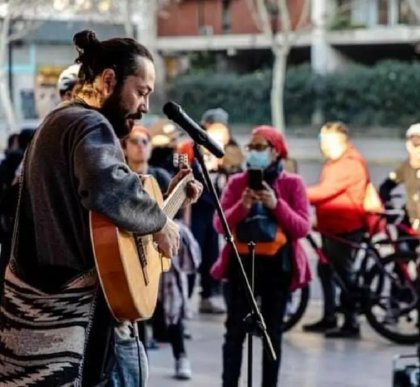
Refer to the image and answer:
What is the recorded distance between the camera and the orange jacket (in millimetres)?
8695

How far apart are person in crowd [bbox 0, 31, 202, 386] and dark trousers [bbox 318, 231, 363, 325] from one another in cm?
508

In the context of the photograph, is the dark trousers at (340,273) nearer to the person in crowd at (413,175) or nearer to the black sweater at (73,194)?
the person in crowd at (413,175)

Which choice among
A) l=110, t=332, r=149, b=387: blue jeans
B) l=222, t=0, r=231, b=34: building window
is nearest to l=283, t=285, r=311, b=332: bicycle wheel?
l=110, t=332, r=149, b=387: blue jeans

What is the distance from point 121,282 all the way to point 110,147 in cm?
41

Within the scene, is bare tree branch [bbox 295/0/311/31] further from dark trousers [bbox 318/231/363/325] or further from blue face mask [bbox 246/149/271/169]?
blue face mask [bbox 246/149/271/169]

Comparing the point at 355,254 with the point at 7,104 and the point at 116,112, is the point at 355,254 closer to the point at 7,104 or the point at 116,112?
the point at 116,112

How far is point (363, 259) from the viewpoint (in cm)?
867

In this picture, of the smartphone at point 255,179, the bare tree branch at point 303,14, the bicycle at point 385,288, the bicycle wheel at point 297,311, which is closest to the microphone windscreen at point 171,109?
the smartphone at point 255,179

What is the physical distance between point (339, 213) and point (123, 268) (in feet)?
17.6

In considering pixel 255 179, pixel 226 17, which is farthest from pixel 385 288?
pixel 226 17

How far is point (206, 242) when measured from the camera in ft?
32.0

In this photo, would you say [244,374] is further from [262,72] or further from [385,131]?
[262,72]

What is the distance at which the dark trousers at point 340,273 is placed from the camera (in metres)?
8.77

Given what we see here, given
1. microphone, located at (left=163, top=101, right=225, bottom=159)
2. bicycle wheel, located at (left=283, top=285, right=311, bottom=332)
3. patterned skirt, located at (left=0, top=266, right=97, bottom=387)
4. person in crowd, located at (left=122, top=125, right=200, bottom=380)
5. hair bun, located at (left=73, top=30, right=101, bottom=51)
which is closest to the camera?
patterned skirt, located at (left=0, top=266, right=97, bottom=387)
